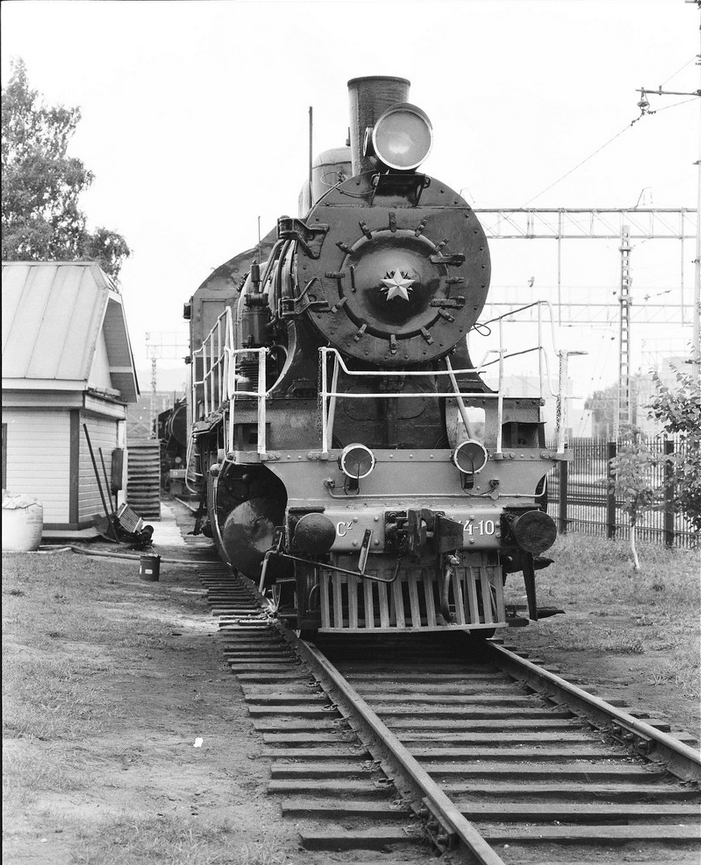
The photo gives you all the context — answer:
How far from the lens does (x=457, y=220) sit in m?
8.47

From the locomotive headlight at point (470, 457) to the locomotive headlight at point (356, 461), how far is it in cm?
68

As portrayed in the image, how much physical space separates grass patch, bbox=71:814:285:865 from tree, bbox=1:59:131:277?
26496 mm

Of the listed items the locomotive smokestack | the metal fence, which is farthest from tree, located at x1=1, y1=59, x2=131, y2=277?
the locomotive smokestack

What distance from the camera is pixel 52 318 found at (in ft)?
63.1

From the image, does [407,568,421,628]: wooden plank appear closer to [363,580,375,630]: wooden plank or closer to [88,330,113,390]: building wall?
[363,580,375,630]: wooden plank

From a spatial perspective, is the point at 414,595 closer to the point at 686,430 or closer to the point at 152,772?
the point at 152,772

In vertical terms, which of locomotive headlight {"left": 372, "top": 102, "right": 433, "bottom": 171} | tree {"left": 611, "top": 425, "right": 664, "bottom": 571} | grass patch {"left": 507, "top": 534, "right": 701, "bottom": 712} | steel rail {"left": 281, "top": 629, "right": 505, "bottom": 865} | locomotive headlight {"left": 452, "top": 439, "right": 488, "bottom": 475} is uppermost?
locomotive headlight {"left": 372, "top": 102, "right": 433, "bottom": 171}

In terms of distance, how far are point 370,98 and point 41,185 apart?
24.4 metres

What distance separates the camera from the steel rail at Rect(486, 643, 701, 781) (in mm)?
5309

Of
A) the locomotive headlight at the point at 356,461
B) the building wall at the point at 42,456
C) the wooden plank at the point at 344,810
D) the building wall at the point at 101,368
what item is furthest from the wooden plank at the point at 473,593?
the building wall at the point at 101,368

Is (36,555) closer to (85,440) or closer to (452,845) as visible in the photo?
(85,440)

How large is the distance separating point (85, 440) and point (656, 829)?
55.4ft

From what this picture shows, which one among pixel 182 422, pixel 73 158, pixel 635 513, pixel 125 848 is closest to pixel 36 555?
pixel 635 513

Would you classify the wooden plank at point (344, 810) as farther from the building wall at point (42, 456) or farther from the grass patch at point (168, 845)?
the building wall at point (42, 456)
